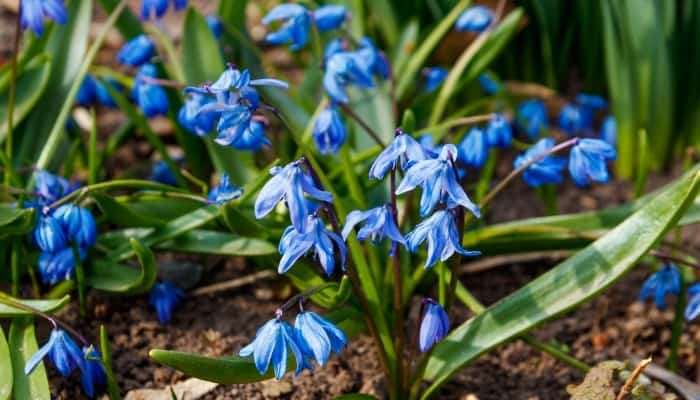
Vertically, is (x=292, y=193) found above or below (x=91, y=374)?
above

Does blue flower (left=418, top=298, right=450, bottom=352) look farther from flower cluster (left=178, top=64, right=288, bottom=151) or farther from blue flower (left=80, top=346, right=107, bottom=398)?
blue flower (left=80, top=346, right=107, bottom=398)

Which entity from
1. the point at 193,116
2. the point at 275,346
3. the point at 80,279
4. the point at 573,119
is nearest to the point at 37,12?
the point at 193,116

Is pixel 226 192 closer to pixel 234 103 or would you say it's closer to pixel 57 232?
pixel 234 103

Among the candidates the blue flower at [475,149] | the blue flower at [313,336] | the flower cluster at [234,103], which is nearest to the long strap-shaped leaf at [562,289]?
the blue flower at [313,336]

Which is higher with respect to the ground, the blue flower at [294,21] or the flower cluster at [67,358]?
the blue flower at [294,21]

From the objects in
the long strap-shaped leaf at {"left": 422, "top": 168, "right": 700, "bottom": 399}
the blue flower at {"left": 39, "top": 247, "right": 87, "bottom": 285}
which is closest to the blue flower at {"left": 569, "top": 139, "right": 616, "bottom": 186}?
the long strap-shaped leaf at {"left": 422, "top": 168, "right": 700, "bottom": 399}

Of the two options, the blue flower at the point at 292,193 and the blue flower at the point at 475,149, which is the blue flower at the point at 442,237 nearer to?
the blue flower at the point at 292,193
